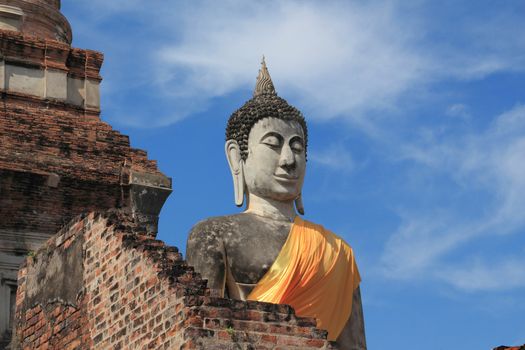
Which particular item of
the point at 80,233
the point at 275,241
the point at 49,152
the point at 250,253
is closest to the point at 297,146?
Result: the point at 275,241

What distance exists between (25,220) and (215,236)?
6.56m

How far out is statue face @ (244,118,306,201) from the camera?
10695mm

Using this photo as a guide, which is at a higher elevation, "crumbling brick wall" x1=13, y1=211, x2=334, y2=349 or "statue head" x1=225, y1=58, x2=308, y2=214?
"statue head" x1=225, y1=58, x2=308, y2=214

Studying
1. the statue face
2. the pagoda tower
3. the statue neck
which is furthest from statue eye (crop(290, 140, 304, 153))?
the pagoda tower

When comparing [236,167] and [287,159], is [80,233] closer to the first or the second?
[236,167]

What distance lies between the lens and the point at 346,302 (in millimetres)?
10391

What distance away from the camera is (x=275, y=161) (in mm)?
10719

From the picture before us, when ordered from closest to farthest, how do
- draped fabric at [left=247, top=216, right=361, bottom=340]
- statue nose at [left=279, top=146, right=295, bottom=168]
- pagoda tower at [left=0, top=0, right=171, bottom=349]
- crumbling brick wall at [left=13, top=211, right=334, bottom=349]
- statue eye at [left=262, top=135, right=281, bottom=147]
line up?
crumbling brick wall at [left=13, top=211, right=334, bottom=349] → draped fabric at [left=247, top=216, right=361, bottom=340] → statue nose at [left=279, top=146, right=295, bottom=168] → statue eye at [left=262, top=135, right=281, bottom=147] → pagoda tower at [left=0, top=0, right=171, bottom=349]

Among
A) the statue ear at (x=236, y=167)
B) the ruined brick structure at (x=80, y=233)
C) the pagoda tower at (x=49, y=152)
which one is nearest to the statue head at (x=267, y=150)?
the statue ear at (x=236, y=167)

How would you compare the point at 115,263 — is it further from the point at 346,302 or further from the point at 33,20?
the point at 33,20

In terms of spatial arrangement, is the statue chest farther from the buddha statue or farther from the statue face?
the statue face

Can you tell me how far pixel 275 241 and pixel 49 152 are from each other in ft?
23.5

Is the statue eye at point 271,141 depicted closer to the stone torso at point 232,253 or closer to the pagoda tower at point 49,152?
the stone torso at point 232,253

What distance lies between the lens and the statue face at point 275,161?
10695mm
